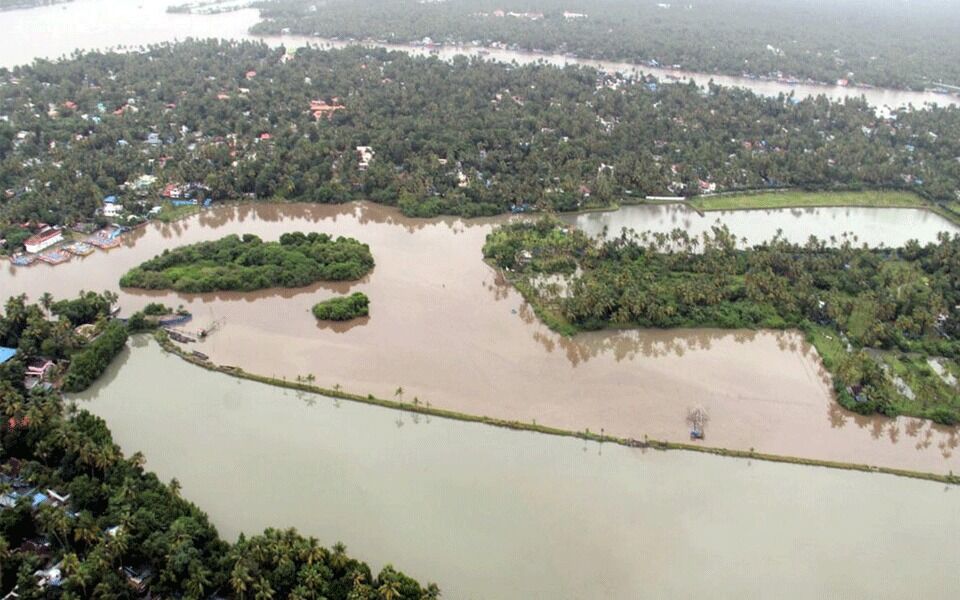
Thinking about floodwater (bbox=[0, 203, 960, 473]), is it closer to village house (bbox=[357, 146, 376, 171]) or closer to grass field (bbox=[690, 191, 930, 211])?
village house (bbox=[357, 146, 376, 171])

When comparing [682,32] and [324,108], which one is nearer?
[324,108]

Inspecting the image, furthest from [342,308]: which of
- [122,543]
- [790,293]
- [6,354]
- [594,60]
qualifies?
[594,60]

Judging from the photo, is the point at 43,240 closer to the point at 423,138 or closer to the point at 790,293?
the point at 423,138

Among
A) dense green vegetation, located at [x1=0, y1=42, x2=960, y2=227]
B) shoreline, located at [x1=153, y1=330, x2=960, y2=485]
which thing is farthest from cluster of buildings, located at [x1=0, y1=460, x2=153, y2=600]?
dense green vegetation, located at [x1=0, y1=42, x2=960, y2=227]

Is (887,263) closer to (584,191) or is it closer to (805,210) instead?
(805,210)

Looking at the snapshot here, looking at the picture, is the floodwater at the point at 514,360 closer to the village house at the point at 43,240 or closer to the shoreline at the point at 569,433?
the shoreline at the point at 569,433

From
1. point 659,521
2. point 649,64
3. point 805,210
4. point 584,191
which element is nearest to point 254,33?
point 649,64
